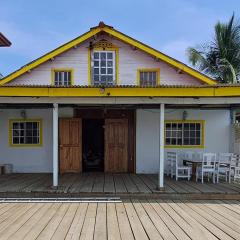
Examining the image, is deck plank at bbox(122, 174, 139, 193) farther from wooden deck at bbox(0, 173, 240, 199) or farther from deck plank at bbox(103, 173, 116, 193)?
deck plank at bbox(103, 173, 116, 193)

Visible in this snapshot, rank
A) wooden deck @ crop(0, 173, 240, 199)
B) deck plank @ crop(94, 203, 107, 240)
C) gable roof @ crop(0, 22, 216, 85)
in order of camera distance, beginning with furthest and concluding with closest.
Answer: gable roof @ crop(0, 22, 216, 85) < wooden deck @ crop(0, 173, 240, 199) < deck plank @ crop(94, 203, 107, 240)

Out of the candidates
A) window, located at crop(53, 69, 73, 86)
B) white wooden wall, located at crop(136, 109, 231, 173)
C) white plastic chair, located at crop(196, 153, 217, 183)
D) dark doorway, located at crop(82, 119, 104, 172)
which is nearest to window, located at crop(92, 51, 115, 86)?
window, located at crop(53, 69, 73, 86)

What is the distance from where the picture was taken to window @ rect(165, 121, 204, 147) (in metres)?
11.6

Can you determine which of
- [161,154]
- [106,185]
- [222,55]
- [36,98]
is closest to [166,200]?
[161,154]

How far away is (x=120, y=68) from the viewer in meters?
11.7

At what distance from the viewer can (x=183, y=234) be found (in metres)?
5.31

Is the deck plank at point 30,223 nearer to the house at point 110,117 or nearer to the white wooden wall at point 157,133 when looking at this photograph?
the house at point 110,117

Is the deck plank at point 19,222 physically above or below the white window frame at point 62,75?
below

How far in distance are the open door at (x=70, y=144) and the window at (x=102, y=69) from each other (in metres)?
1.66

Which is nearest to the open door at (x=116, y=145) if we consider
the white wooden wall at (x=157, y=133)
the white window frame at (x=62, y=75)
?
the white wooden wall at (x=157, y=133)

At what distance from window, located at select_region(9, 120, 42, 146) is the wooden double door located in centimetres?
84

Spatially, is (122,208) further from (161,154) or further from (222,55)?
(222,55)

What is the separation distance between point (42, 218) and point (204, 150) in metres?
7.06

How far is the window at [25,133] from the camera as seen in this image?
11.5m
